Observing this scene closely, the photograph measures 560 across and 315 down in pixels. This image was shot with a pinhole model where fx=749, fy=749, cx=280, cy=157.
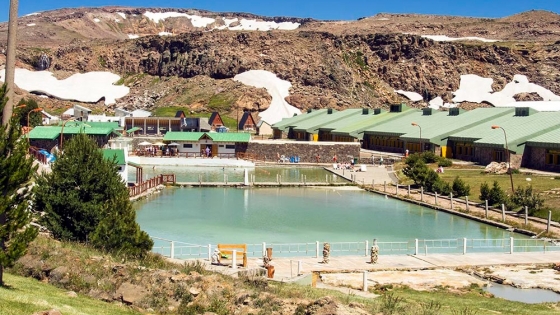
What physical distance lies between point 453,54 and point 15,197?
131882mm

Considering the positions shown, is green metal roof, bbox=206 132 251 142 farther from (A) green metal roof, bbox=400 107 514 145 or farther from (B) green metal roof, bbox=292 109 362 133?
(B) green metal roof, bbox=292 109 362 133

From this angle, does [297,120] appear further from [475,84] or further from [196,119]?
[475,84]

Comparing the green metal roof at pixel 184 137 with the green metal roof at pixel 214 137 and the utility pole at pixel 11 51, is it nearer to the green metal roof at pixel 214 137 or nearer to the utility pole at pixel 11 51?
the green metal roof at pixel 214 137

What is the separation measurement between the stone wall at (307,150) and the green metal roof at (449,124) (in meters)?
5.28

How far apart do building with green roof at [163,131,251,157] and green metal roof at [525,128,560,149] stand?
2835 centimetres

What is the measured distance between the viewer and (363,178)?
54625 millimetres

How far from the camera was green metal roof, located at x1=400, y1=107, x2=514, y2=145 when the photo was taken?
62.5 meters

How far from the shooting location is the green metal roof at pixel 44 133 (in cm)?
6003

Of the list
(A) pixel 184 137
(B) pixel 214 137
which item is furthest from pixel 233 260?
(A) pixel 184 137

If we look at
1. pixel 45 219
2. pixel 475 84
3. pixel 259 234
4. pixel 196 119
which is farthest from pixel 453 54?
pixel 45 219

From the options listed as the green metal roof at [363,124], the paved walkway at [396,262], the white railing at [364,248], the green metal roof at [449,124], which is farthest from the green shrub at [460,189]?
the green metal roof at [363,124]

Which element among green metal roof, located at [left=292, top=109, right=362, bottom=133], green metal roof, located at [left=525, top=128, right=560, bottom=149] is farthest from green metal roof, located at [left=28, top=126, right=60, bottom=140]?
green metal roof, located at [left=525, top=128, right=560, bottom=149]

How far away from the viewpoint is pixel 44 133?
60875mm

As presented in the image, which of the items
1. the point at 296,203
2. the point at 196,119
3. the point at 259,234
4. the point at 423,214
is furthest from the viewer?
the point at 196,119
